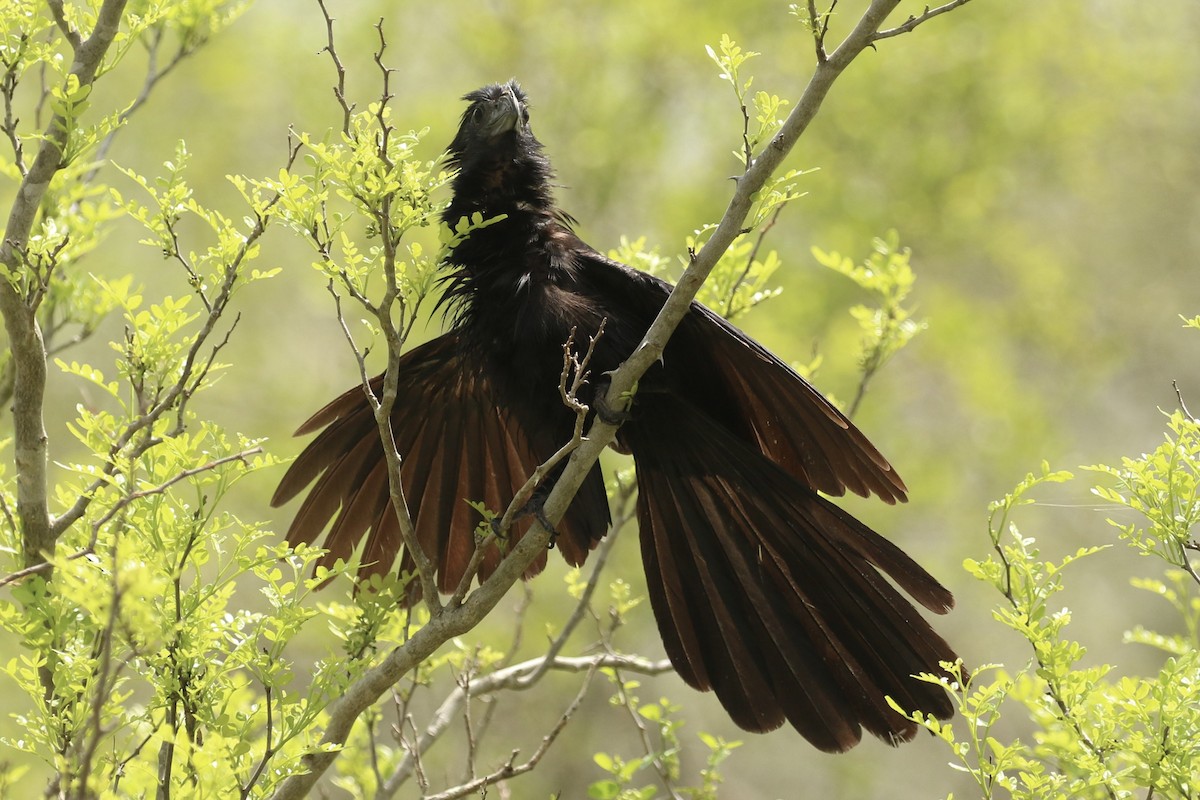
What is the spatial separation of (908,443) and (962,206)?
8.19 ft

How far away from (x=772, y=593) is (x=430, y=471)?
52.6 inches

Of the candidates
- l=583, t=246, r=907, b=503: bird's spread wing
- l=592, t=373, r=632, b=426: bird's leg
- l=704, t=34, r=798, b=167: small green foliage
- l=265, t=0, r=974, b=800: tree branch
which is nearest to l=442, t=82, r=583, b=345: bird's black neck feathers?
l=583, t=246, r=907, b=503: bird's spread wing

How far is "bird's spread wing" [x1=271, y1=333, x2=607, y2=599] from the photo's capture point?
376cm

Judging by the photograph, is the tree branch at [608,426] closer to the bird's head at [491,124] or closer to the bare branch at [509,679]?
the bare branch at [509,679]

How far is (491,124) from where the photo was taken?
3.79m

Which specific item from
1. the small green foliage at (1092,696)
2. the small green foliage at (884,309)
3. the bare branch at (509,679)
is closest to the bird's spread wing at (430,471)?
the bare branch at (509,679)

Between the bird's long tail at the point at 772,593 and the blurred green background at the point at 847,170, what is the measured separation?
6346 mm

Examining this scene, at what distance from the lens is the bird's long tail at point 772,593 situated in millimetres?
3057

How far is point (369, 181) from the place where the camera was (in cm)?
230

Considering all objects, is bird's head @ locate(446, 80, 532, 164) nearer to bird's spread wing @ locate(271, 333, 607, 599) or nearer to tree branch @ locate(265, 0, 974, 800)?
bird's spread wing @ locate(271, 333, 607, 599)

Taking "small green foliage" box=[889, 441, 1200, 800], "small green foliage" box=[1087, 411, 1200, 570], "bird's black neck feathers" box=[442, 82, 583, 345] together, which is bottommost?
"small green foliage" box=[889, 441, 1200, 800]

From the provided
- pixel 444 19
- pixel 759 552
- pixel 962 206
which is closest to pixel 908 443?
pixel 962 206

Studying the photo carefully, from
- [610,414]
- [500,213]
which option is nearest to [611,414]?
[610,414]

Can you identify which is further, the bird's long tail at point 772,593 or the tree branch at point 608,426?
the bird's long tail at point 772,593
